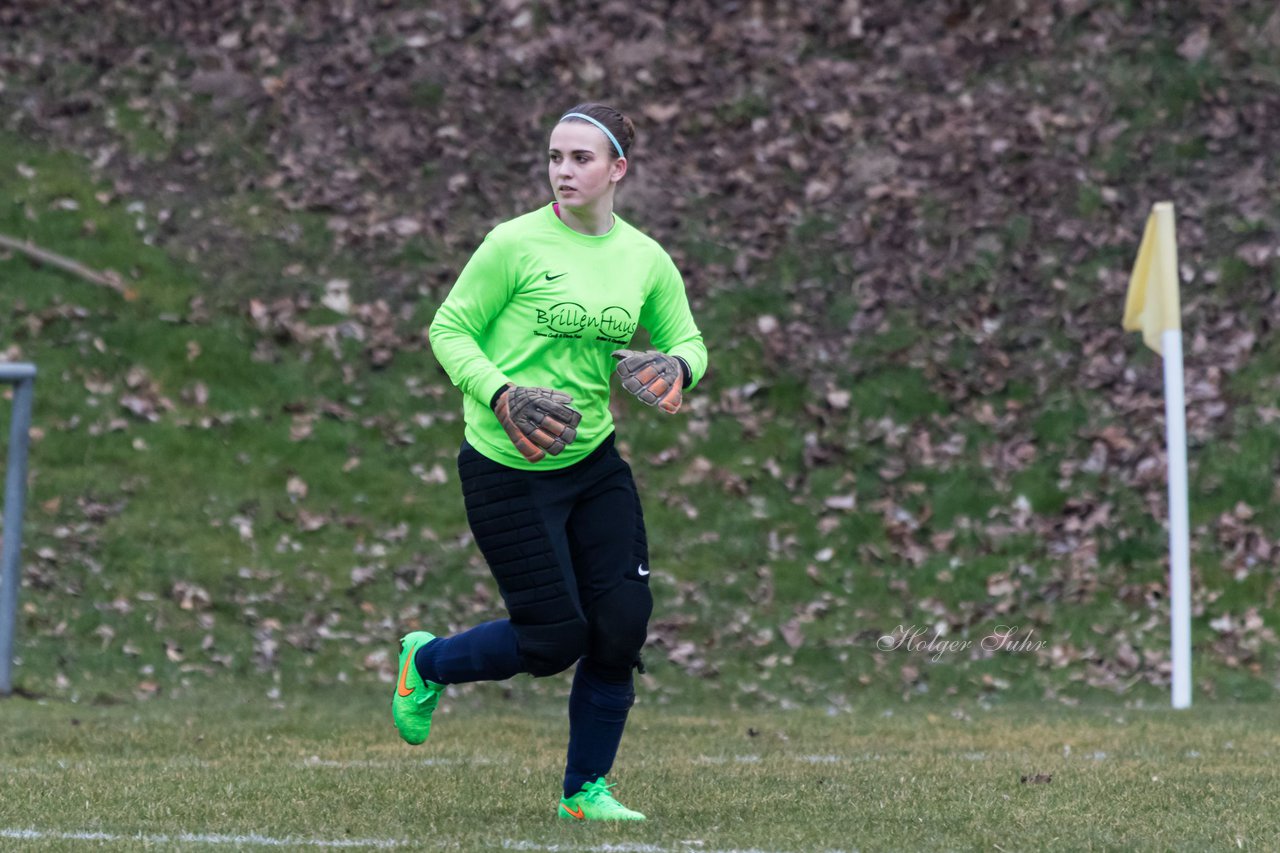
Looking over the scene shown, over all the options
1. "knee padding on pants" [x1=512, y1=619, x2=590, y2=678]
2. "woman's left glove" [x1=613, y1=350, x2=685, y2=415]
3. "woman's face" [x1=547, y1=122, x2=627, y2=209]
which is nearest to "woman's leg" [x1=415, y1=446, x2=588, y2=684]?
"knee padding on pants" [x1=512, y1=619, x2=590, y2=678]

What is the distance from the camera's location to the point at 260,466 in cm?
1117

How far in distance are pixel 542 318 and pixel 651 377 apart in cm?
37

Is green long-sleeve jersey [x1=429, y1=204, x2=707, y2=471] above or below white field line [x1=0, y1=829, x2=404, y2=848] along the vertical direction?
above

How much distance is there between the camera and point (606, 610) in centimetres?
493

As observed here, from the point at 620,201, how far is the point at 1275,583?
20.3 feet

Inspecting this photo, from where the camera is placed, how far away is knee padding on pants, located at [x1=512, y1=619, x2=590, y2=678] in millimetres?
4879

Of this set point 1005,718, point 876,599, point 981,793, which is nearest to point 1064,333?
point 876,599

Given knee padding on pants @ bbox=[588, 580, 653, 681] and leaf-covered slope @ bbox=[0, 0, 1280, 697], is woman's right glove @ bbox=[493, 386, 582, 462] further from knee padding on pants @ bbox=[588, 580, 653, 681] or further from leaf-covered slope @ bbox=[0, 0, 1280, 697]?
leaf-covered slope @ bbox=[0, 0, 1280, 697]

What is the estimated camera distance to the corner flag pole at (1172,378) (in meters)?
8.58

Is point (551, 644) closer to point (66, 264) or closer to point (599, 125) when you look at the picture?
point (599, 125)

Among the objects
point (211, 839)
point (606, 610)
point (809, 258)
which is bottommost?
point (211, 839)

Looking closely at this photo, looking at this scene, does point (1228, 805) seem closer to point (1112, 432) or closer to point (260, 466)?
point (1112, 432)

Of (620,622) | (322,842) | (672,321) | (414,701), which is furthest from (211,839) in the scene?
(672,321)

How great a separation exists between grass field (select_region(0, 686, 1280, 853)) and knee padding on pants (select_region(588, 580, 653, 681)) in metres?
0.52
